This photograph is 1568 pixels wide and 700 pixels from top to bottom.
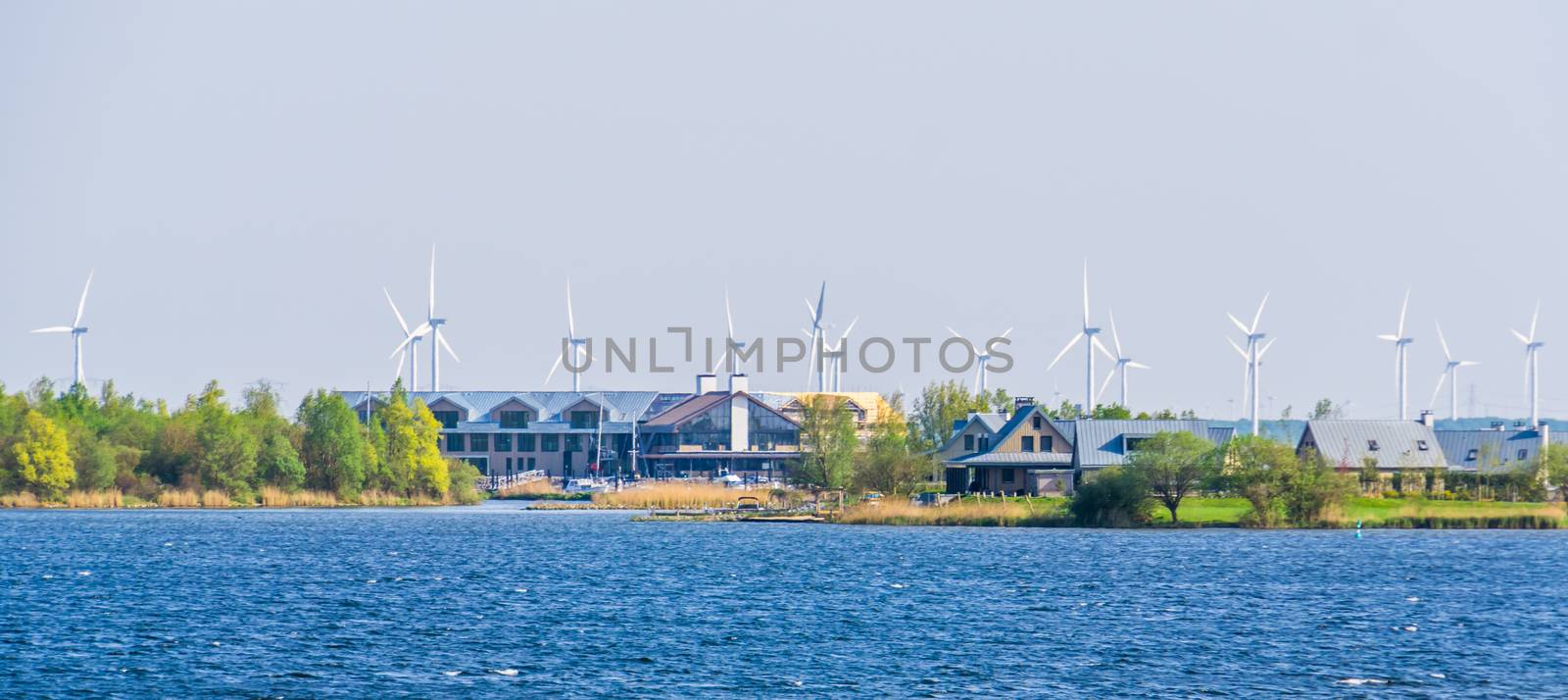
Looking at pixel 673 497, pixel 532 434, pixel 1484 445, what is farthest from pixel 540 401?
pixel 1484 445

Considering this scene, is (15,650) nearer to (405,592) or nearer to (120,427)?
(405,592)

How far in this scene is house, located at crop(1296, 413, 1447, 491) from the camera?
438ft

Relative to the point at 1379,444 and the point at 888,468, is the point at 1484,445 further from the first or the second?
the point at 888,468

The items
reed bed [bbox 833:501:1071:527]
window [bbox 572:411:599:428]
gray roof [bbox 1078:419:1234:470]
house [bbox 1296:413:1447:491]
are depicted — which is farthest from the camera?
window [bbox 572:411:599:428]

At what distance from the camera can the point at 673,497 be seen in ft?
474

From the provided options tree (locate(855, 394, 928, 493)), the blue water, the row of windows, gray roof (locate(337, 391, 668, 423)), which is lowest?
the blue water

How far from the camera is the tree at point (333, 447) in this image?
144 metres

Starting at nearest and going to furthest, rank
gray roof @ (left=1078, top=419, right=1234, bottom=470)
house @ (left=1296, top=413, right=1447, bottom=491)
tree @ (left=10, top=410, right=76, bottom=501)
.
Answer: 1. gray roof @ (left=1078, top=419, right=1234, bottom=470)
2. house @ (left=1296, top=413, right=1447, bottom=491)
3. tree @ (left=10, top=410, right=76, bottom=501)

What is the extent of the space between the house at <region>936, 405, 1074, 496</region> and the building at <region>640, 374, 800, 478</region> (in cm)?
5635

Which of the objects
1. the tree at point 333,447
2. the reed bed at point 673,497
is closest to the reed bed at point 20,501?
the tree at point 333,447

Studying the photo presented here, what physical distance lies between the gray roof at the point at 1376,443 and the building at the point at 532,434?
3001 inches

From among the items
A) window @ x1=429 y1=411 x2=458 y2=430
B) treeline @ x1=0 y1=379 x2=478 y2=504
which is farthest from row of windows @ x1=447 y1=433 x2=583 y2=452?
treeline @ x1=0 y1=379 x2=478 y2=504

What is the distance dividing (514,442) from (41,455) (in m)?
61.9

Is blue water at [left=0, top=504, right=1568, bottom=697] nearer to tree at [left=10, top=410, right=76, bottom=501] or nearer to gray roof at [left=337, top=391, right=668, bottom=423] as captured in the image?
tree at [left=10, top=410, right=76, bottom=501]
